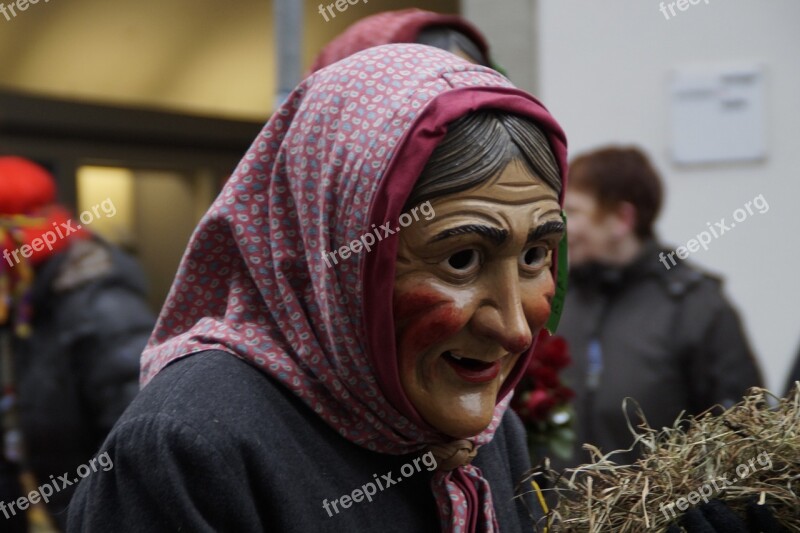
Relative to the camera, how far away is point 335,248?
1.86 meters

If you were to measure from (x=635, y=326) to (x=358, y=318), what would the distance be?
2.72 metres

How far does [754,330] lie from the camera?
21.6ft

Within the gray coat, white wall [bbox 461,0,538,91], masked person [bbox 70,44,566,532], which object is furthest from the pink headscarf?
white wall [bbox 461,0,538,91]

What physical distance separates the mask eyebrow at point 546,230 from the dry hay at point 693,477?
0.36 m

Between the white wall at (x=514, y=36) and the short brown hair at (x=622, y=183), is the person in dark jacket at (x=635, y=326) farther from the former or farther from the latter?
the white wall at (x=514, y=36)

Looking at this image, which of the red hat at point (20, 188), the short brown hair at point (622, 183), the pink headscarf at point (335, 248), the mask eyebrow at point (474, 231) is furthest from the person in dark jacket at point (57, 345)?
the mask eyebrow at point (474, 231)

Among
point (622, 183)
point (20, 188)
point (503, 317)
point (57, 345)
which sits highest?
point (503, 317)

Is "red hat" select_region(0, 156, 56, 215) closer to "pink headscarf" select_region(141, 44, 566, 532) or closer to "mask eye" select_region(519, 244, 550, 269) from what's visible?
"pink headscarf" select_region(141, 44, 566, 532)

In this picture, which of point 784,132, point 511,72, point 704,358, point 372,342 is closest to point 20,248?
point 704,358

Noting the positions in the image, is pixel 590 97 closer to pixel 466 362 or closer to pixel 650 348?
pixel 650 348

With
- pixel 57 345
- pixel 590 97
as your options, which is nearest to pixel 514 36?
pixel 590 97

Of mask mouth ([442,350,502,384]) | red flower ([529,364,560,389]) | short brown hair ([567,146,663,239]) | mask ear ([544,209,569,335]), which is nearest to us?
mask mouth ([442,350,502,384])

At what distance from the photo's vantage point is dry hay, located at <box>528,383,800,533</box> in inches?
72.3

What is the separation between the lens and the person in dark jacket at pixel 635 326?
4.30 meters
